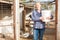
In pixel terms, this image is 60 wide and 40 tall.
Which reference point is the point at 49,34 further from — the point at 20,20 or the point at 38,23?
the point at 20,20

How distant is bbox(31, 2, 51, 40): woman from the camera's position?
3.12 meters

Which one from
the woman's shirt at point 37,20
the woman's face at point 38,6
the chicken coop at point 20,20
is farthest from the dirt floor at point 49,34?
the woman's face at point 38,6

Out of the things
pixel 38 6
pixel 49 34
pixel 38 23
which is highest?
pixel 38 6

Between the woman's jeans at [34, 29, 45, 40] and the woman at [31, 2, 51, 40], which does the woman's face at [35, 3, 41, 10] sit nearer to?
the woman at [31, 2, 51, 40]

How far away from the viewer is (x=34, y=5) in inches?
123

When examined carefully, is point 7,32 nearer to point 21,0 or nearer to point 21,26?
point 21,26

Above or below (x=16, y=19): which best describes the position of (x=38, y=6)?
above

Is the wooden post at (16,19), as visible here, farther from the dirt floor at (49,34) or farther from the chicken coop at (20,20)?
the dirt floor at (49,34)

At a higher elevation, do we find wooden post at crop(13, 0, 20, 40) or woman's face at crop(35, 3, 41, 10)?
woman's face at crop(35, 3, 41, 10)

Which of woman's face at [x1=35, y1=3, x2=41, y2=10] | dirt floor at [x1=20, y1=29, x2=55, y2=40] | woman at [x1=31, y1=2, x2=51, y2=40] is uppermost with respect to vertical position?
woman's face at [x1=35, y1=3, x2=41, y2=10]

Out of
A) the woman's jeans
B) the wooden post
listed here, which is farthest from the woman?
the wooden post

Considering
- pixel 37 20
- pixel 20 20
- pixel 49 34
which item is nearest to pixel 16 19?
pixel 20 20

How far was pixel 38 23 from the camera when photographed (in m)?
3.16

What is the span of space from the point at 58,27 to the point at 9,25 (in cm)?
83
